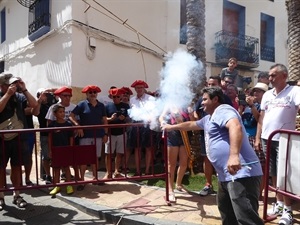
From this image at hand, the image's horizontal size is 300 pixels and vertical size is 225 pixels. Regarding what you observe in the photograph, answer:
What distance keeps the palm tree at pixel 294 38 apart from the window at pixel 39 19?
7116 mm

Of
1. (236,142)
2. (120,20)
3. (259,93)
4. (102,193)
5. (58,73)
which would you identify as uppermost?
(120,20)

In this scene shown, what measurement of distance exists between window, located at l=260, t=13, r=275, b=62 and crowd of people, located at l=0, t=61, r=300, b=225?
8.50 meters

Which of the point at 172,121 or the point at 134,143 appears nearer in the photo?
the point at 172,121

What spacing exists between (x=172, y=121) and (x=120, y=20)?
20.4 feet

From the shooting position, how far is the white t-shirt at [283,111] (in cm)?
393

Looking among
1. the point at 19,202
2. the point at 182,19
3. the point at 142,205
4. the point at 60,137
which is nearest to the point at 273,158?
the point at 142,205

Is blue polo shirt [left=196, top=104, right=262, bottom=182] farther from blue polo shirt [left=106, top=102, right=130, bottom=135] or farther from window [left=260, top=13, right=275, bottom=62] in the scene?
window [left=260, top=13, right=275, bottom=62]

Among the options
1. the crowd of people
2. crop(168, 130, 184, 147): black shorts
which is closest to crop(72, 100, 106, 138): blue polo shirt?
the crowd of people

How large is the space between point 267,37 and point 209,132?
1365 cm

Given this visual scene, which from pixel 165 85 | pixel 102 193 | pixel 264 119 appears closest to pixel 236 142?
pixel 264 119

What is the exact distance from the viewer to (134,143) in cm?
600

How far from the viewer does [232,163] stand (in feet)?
8.72

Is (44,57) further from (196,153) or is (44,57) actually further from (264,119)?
(264,119)

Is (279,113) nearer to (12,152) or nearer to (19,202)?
(12,152)
